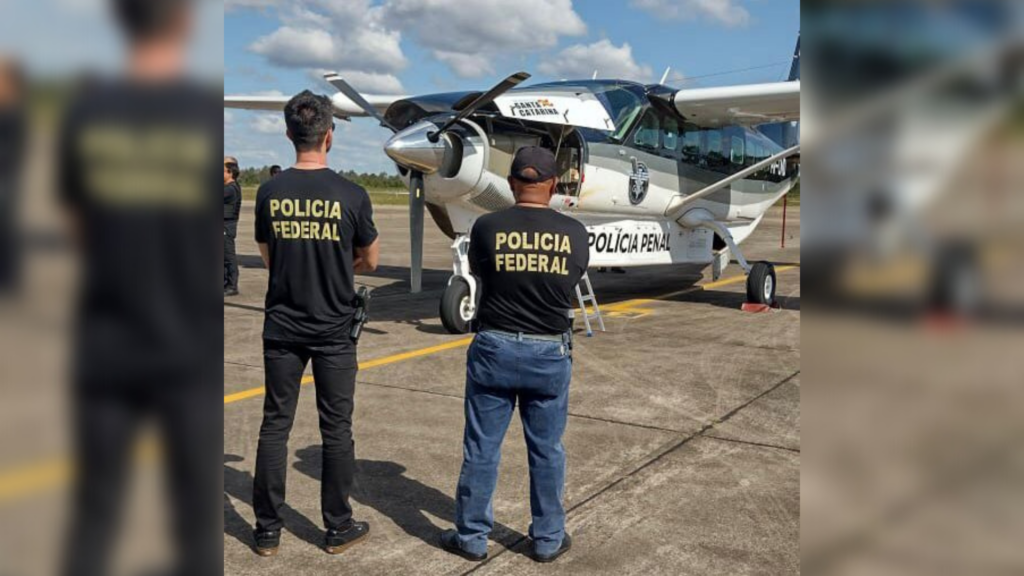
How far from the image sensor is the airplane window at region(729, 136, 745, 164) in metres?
13.4

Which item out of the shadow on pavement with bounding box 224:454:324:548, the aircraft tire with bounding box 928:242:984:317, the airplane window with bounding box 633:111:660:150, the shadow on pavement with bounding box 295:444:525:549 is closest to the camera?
the aircraft tire with bounding box 928:242:984:317

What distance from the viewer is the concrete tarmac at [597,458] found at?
3787 mm

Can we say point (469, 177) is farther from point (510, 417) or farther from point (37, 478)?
point (37, 478)


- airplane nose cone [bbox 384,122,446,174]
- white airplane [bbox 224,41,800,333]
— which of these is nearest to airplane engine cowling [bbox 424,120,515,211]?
white airplane [bbox 224,41,800,333]

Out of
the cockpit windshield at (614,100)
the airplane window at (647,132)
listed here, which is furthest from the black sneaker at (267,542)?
the airplane window at (647,132)

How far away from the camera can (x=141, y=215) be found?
A: 0.70 meters

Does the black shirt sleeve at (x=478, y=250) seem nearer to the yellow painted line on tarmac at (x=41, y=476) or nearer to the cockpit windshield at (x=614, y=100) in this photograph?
the yellow painted line on tarmac at (x=41, y=476)

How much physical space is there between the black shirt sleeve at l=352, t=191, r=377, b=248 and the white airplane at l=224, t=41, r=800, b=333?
5024 millimetres

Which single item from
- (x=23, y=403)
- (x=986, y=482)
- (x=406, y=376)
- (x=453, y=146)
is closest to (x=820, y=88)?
(x=986, y=482)

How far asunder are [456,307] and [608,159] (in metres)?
3.00

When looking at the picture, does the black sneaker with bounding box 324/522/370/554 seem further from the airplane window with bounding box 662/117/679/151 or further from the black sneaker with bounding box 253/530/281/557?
the airplane window with bounding box 662/117/679/151

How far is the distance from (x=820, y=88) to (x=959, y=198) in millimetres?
135

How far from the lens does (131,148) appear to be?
2.27ft

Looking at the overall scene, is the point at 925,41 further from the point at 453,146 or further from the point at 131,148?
the point at 453,146
